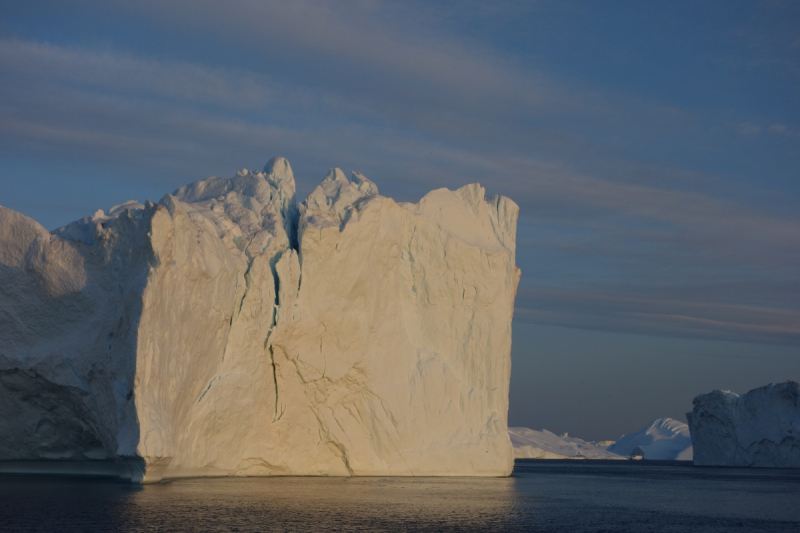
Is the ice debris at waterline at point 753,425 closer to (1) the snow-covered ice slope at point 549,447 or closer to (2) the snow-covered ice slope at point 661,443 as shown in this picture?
(1) the snow-covered ice slope at point 549,447

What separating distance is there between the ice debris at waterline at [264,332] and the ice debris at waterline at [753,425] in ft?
87.9

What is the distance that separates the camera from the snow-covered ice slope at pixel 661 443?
339ft

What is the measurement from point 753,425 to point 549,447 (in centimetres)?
4194

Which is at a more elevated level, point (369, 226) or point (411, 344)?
point (369, 226)

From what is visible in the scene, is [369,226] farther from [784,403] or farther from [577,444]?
[577,444]

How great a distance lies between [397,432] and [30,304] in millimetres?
12887

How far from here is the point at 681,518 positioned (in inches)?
910

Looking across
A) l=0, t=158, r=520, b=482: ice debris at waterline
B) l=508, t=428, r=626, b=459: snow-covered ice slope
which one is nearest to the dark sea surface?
l=0, t=158, r=520, b=482: ice debris at waterline

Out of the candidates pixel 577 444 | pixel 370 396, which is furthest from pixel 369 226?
pixel 577 444

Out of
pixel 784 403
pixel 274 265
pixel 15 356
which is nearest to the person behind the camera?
pixel 15 356

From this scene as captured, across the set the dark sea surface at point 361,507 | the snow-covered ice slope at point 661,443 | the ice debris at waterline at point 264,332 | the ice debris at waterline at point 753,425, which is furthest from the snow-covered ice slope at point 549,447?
the dark sea surface at point 361,507

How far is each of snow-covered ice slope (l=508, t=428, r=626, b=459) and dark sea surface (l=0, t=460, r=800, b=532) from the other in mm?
55859

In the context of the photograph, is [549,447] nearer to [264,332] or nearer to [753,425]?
[753,425]

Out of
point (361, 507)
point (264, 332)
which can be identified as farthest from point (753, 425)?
point (361, 507)
